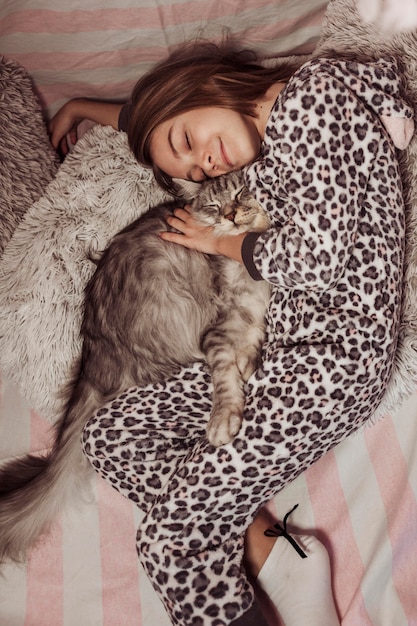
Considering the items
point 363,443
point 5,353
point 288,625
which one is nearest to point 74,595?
point 288,625

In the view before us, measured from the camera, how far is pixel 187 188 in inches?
69.4

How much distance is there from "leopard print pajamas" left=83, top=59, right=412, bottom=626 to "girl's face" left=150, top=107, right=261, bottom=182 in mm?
91

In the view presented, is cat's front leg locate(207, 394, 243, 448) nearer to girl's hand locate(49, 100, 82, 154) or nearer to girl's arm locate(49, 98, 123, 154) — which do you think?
girl's arm locate(49, 98, 123, 154)

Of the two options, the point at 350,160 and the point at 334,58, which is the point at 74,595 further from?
the point at 334,58

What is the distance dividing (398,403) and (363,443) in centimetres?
15

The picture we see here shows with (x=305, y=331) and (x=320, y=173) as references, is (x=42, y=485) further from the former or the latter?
(x=320, y=173)

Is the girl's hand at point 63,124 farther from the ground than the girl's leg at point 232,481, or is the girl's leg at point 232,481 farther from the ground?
the girl's hand at point 63,124

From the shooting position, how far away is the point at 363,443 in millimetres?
1660

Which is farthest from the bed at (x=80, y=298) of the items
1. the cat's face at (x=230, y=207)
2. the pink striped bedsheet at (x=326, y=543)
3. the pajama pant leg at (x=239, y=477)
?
the cat's face at (x=230, y=207)

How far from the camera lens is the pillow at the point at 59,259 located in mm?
1835

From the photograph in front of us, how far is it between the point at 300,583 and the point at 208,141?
1145 millimetres

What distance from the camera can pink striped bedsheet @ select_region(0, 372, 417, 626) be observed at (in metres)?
1.50

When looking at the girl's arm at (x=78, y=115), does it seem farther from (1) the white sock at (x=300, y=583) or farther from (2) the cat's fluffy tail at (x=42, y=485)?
(1) the white sock at (x=300, y=583)

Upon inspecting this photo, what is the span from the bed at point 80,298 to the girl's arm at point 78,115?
6cm
